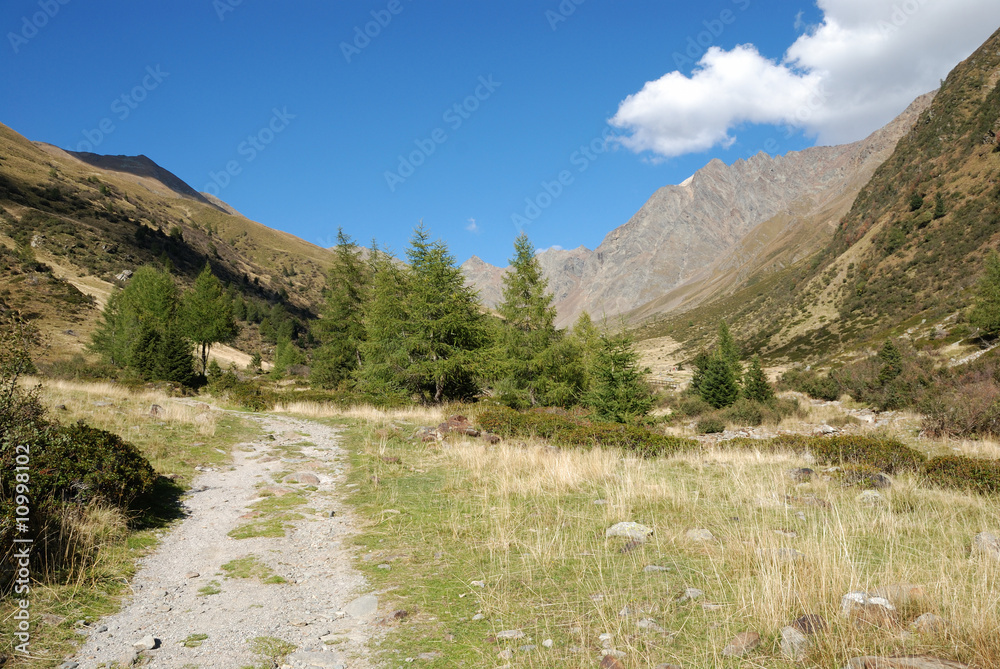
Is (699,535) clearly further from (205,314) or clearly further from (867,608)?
(205,314)

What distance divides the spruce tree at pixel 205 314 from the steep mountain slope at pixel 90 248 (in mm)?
13303

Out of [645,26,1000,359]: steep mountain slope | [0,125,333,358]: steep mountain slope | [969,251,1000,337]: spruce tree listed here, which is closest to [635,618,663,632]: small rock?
[969,251,1000,337]: spruce tree

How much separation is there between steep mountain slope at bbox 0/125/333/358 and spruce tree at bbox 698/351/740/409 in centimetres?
4091

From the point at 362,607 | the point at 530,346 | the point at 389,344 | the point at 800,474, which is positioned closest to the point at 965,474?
the point at 800,474

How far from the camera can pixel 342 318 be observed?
3419 centimetres

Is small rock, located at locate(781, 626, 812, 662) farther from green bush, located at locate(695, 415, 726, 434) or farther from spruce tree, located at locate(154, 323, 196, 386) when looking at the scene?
spruce tree, located at locate(154, 323, 196, 386)

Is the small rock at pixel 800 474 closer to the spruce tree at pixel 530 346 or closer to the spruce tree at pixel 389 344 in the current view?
the spruce tree at pixel 530 346

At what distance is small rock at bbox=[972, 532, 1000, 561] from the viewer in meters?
4.57

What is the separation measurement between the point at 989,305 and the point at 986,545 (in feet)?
117

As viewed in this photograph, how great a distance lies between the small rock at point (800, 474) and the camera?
928 cm

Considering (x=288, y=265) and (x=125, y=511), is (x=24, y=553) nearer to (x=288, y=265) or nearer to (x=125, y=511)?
(x=125, y=511)

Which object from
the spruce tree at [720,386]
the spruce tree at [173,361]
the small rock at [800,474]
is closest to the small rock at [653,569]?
the small rock at [800,474]

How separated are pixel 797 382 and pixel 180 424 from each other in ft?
131

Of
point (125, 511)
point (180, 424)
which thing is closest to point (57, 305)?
point (180, 424)
